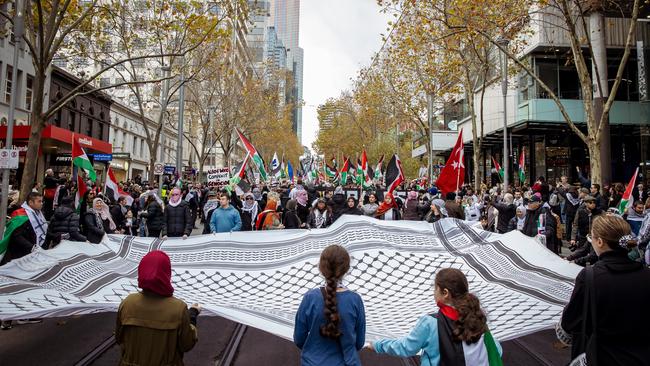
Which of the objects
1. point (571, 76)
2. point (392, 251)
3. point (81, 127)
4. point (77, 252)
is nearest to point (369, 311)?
point (392, 251)

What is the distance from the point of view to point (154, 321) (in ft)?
9.45

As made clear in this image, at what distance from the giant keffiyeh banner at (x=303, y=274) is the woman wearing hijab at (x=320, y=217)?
2.78 metres

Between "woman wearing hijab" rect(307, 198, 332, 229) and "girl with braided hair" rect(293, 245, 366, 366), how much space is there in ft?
22.7

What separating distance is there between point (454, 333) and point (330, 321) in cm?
77

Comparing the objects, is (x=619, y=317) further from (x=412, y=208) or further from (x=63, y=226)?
(x=412, y=208)

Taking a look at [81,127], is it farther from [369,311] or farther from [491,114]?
[369,311]

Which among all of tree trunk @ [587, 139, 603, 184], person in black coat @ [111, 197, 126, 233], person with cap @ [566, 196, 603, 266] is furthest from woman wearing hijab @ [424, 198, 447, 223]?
person in black coat @ [111, 197, 126, 233]

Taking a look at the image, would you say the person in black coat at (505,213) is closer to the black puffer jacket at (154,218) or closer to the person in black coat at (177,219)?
the person in black coat at (177,219)

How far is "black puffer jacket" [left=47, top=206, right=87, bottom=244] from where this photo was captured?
790cm

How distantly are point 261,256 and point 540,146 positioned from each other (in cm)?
3098

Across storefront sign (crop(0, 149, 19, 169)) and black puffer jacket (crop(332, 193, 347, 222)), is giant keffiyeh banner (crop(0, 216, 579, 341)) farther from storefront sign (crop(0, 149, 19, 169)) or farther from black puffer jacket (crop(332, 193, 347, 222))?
storefront sign (crop(0, 149, 19, 169))

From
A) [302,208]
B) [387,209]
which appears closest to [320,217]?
[387,209]

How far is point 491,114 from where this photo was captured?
1325 inches

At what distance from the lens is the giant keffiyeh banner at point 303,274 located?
4203mm
